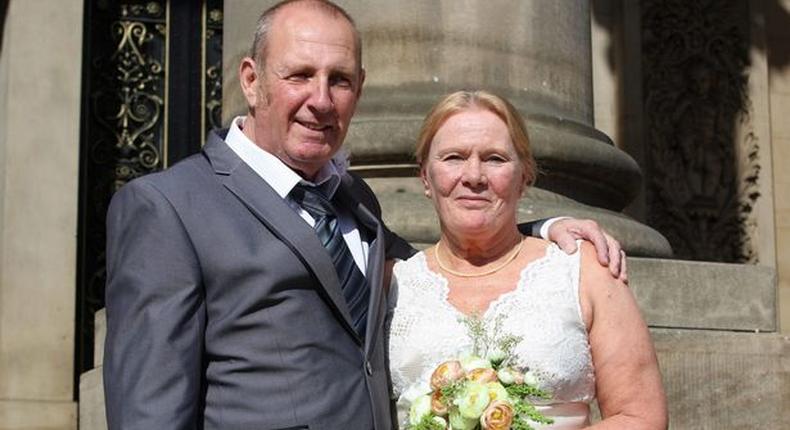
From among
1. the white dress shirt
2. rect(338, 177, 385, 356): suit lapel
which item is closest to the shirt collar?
the white dress shirt

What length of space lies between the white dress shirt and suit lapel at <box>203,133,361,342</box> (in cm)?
3

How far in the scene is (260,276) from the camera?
3094mm

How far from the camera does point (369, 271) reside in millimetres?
3330

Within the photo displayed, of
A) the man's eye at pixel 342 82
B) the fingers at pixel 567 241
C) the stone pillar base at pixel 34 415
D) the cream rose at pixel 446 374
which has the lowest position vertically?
the stone pillar base at pixel 34 415

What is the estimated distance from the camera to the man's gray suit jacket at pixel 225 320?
2988 mm

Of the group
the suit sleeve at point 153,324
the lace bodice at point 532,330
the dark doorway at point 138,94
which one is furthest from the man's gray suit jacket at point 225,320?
the dark doorway at point 138,94

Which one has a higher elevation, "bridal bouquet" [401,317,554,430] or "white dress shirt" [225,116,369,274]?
"white dress shirt" [225,116,369,274]

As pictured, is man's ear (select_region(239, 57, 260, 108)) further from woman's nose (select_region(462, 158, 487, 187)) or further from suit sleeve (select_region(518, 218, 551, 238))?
suit sleeve (select_region(518, 218, 551, 238))

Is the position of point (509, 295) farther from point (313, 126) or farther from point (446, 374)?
point (313, 126)

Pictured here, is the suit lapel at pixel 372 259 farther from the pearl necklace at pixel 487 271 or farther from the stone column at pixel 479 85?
the stone column at pixel 479 85

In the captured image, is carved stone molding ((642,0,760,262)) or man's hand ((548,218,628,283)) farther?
carved stone molding ((642,0,760,262))

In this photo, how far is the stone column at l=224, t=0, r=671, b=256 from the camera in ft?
16.5

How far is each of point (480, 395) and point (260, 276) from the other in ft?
1.64

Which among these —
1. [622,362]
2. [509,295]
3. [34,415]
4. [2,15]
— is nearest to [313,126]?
[509,295]
